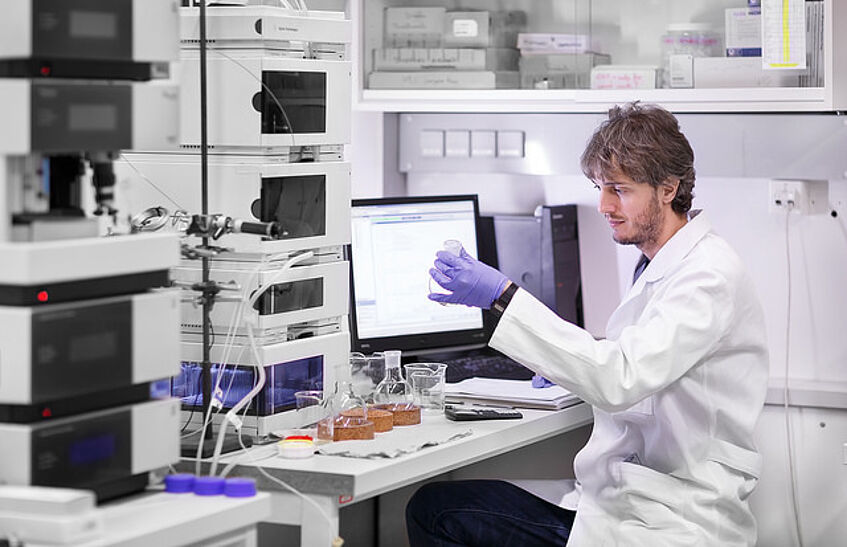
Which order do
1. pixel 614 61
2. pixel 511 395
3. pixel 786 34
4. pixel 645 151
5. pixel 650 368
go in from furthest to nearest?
1. pixel 614 61
2. pixel 786 34
3. pixel 511 395
4. pixel 645 151
5. pixel 650 368

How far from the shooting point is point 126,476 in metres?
1.85

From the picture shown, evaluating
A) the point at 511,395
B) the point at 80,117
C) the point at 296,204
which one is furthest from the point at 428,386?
the point at 80,117

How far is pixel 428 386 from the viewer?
2592 millimetres

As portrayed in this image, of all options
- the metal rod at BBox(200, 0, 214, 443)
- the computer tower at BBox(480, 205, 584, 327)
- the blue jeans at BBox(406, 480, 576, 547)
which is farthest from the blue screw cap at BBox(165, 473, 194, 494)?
the computer tower at BBox(480, 205, 584, 327)

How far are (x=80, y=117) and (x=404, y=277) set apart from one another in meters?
1.38

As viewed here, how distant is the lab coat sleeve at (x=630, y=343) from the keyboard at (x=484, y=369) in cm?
63

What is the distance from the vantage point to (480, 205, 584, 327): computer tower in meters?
3.29

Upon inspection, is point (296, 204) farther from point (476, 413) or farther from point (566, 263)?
point (566, 263)

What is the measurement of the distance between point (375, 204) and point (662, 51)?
2.67ft

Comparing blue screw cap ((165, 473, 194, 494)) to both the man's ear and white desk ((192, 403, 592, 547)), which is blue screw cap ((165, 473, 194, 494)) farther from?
the man's ear

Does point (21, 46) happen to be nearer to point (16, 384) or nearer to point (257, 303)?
point (16, 384)

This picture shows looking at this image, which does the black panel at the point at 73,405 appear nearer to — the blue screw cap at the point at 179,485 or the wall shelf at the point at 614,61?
the blue screw cap at the point at 179,485

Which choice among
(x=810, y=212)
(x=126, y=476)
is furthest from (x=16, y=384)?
(x=810, y=212)

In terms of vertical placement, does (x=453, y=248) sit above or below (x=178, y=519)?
above
